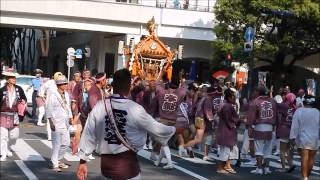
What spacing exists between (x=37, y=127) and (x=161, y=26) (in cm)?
1823

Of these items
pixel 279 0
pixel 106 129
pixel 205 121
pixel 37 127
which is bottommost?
pixel 37 127

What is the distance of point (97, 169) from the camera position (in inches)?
452

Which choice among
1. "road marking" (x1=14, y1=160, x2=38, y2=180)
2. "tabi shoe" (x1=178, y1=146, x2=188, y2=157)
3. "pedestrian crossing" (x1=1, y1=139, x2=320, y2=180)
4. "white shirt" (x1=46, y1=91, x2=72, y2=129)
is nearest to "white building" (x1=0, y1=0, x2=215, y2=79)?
"pedestrian crossing" (x1=1, y1=139, x2=320, y2=180)

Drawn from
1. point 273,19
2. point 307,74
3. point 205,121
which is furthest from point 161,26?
point 205,121

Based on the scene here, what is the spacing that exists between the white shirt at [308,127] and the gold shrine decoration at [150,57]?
758 inches

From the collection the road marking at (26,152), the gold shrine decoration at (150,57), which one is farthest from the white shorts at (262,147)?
the gold shrine decoration at (150,57)

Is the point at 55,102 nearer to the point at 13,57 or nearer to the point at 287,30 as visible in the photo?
the point at 287,30

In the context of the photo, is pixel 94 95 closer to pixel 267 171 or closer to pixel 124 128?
pixel 267 171

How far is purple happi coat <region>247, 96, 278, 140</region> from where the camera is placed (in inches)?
472

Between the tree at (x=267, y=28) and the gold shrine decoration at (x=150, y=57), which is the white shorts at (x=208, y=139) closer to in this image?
the gold shrine decoration at (x=150, y=57)

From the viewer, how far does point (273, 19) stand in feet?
106

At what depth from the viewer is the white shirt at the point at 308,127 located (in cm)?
1080

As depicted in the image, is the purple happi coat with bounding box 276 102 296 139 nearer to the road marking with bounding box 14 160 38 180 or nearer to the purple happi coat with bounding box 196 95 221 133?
the purple happi coat with bounding box 196 95 221 133

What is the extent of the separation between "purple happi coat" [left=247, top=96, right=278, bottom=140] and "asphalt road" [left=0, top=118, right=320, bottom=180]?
0.87 meters
